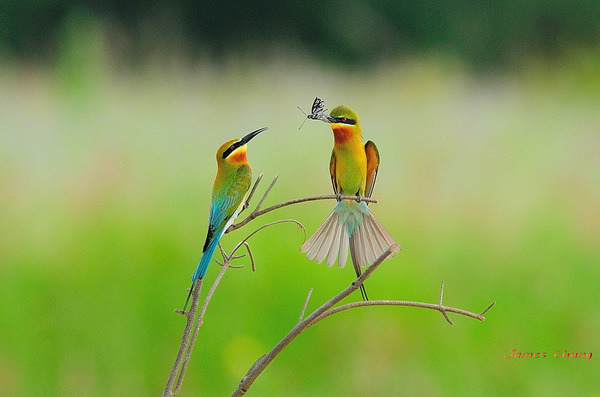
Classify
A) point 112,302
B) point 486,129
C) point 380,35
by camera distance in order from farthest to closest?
point 380,35 < point 486,129 < point 112,302

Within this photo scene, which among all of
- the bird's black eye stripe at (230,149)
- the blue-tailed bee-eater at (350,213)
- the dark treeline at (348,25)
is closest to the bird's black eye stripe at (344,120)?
the blue-tailed bee-eater at (350,213)

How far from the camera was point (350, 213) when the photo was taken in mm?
621

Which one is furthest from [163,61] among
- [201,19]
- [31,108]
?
[201,19]

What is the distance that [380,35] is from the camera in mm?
3945

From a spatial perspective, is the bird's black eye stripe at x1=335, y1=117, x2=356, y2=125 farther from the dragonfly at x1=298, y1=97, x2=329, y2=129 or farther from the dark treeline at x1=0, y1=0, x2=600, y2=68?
the dark treeline at x1=0, y1=0, x2=600, y2=68

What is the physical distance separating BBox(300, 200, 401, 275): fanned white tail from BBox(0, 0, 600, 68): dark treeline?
335 cm

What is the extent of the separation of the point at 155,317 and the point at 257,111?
703 mm

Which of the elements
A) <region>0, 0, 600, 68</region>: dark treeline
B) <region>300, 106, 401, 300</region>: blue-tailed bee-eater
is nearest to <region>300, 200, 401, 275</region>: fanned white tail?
<region>300, 106, 401, 300</region>: blue-tailed bee-eater

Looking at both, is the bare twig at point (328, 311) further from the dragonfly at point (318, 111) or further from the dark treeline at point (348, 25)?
the dark treeline at point (348, 25)

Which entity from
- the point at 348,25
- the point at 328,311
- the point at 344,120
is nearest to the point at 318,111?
the point at 344,120

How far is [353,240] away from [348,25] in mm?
3608

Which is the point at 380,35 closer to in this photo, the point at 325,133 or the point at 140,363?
the point at 325,133

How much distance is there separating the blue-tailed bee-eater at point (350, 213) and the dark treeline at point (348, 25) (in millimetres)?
3329

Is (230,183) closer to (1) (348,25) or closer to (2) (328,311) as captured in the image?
(2) (328,311)
